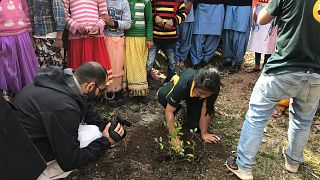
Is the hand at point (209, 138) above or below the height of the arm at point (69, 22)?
below

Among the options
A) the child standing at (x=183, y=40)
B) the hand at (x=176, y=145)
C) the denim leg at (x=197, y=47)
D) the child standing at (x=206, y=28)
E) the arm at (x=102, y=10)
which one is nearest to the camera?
the hand at (x=176, y=145)

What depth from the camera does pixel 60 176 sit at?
9.29ft

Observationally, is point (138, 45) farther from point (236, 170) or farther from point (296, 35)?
point (296, 35)

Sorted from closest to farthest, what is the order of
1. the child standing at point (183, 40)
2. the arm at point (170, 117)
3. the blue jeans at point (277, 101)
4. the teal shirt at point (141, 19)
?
the blue jeans at point (277, 101) < the arm at point (170, 117) < the teal shirt at point (141, 19) < the child standing at point (183, 40)

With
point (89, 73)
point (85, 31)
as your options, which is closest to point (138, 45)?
point (85, 31)

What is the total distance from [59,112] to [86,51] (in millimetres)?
1853

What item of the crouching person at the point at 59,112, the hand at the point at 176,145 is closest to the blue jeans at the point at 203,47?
the hand at the point at 176,145

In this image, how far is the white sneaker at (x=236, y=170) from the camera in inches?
126

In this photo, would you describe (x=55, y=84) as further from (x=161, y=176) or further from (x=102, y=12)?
(x=102, y=12)

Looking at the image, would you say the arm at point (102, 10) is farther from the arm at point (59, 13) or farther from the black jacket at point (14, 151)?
the black jacket at point (14, 151)

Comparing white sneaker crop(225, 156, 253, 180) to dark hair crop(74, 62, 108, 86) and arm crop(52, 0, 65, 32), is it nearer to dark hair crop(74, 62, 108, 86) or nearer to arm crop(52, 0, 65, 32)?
dark hair crop(74, 62, 108, 86)

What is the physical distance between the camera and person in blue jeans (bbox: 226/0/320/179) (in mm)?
2631

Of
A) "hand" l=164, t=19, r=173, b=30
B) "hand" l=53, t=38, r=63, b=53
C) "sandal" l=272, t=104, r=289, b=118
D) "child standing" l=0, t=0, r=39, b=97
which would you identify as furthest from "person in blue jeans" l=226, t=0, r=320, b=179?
"child standing" l=0, t=0, r=39, b=97

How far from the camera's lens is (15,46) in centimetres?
355
